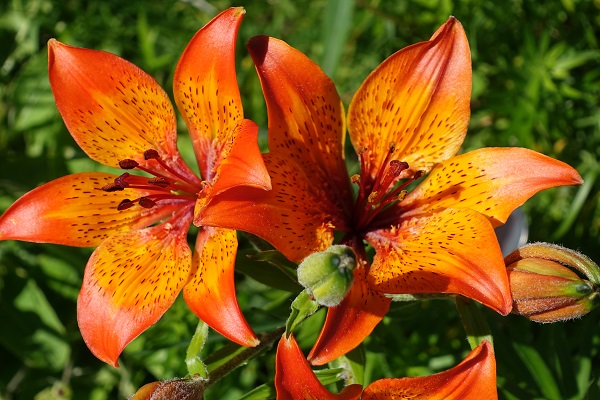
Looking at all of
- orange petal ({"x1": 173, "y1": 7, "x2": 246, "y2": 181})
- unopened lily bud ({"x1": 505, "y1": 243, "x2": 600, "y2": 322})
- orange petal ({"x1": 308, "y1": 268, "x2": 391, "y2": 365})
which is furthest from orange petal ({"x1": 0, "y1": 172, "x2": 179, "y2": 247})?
unopened lily bud ({"x1": 505, "y1": 243, "x2": 600, "y2": 322})

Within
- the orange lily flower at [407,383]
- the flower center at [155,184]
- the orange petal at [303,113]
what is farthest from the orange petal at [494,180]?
the flower center at [155,184]

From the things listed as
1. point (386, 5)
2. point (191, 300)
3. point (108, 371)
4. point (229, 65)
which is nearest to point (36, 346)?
point (108, 371)

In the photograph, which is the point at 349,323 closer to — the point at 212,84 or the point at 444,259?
the point at 444,259

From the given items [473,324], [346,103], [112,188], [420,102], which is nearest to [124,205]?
[112,188]

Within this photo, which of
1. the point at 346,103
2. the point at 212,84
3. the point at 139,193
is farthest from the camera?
the point at 346,103

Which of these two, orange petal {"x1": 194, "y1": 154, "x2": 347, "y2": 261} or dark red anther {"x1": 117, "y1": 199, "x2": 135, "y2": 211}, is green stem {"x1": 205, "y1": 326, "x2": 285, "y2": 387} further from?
dark red anther {"x1": 117, "y1": 199, "x2": 135, "y2": 211}

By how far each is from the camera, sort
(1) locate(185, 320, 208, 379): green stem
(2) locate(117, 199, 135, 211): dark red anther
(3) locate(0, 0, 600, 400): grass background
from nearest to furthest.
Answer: (1) locate(185, 320, 208, 379): green stem → (2) locate(117, 199, 135, 211): dark red anther → (3) locate(0, 0, 600, 400): grass background
